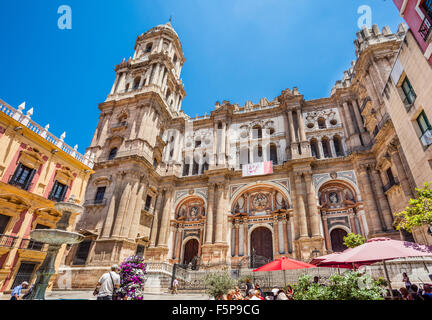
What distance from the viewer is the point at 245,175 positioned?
23.8 metres

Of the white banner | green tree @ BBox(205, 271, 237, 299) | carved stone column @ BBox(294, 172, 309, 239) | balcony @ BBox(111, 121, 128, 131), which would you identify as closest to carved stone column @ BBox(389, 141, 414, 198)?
carved stone column @ BBox(294, 172, 309, 239)

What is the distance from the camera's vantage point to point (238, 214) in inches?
901

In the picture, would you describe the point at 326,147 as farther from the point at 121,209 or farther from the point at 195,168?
the point at 121,209

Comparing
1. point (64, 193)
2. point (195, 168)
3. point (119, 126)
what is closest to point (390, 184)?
point (195, 168)

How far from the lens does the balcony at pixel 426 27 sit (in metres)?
11.0

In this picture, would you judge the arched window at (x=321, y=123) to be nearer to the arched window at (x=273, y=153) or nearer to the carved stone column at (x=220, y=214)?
the arched window at (x=273, y=153)

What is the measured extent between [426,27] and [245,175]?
16.3 metres

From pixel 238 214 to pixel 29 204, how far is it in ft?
53.2

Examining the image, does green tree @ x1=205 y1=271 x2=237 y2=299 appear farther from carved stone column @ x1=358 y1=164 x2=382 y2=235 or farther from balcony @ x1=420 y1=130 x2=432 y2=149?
carved stone column @ x1=358 y1=164 x2=382 y2=235

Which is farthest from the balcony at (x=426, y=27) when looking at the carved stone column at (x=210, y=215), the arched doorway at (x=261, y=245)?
the carved stone column at (x=210, y=215)

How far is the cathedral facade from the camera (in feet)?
64.2

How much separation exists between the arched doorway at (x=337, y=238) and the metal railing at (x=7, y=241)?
2272 centimetres
